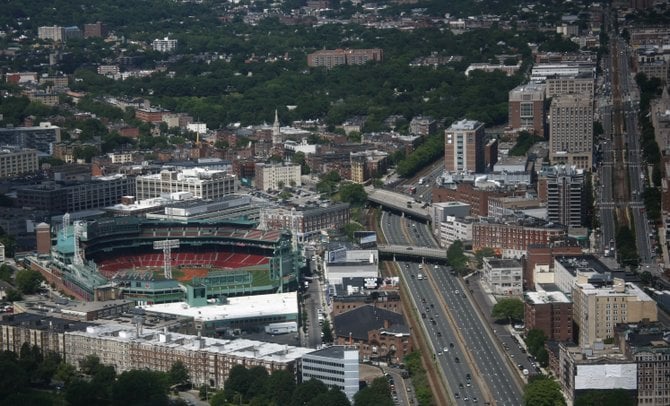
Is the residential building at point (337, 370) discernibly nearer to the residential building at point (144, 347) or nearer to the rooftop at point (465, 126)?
the residential building at point (144, 347)

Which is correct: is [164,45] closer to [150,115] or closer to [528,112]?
[150,115]

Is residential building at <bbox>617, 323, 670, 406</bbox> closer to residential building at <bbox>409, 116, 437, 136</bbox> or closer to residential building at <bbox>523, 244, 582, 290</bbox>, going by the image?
residential building at <bbox>523, 244, 582, 290</bbox>

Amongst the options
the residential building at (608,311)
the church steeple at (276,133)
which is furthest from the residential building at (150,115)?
the residential building at (608,311)

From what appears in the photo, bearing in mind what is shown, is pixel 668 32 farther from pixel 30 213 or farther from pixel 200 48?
pixel 30 213

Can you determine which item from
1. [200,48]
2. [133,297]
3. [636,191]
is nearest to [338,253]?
[133,297]

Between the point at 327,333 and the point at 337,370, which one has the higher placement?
the point at 337,370

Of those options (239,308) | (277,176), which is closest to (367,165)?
(277,176)
